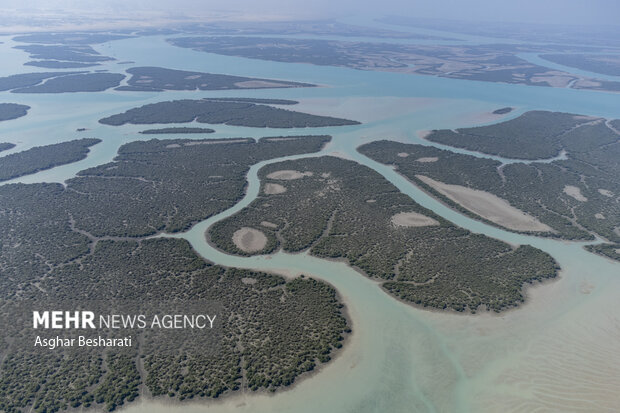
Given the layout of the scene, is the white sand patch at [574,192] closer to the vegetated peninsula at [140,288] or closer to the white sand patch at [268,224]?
the vegetated peninsula at [140,288]

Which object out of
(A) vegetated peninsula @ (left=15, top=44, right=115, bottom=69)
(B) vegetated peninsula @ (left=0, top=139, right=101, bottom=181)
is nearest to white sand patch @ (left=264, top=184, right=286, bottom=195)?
(B) vegetated peninsula @ (left=0, top=139, right=101, bottom=181)

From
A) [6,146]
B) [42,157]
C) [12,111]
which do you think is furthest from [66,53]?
[42,157]

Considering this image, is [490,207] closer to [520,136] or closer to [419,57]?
[520,136]

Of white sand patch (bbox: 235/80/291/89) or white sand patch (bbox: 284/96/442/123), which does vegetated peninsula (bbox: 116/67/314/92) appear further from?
white sand patch (bbox: 284/96/442/123)

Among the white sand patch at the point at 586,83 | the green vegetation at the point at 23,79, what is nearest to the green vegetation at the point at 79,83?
the green vegetation at the point at 23,79

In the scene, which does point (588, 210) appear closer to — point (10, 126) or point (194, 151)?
point (194, 151)

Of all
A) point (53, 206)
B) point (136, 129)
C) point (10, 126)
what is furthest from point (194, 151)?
point (10, 126)
